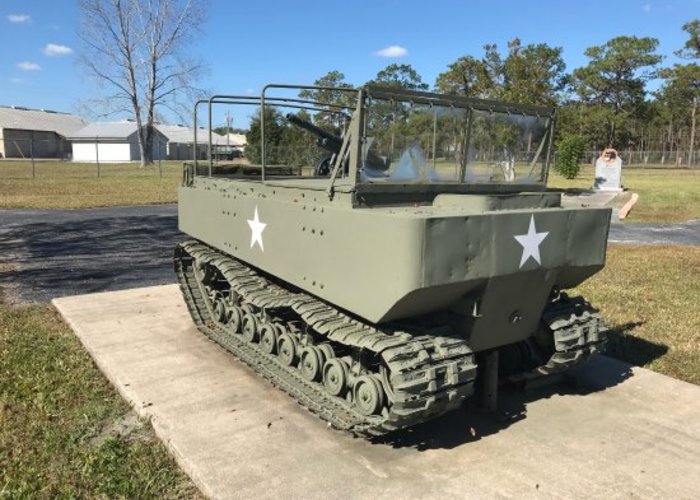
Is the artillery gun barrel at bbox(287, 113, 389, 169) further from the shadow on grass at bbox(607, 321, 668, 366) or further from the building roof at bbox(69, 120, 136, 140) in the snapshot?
the building roof at bbox(69, 120, 136, 140)

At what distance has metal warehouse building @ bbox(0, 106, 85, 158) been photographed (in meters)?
65.9

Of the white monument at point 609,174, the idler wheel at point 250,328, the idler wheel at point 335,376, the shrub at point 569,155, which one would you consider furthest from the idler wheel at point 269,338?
the shrub at point 569,155

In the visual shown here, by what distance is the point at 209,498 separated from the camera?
3.45 metres

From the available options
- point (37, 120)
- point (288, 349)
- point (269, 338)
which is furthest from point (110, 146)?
point (288, 349)

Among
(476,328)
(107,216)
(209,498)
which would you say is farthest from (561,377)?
(107,216)

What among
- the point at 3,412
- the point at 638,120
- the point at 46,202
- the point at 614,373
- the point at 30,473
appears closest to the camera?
the point at 30,473

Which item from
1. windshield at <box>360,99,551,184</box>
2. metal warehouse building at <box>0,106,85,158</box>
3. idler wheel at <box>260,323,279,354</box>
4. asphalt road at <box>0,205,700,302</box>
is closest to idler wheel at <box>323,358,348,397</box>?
idler wheel at <box>260,323,279,354</box>

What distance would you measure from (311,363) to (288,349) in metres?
0.39

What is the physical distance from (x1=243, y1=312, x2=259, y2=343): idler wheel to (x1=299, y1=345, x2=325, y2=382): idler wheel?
0.89 metres

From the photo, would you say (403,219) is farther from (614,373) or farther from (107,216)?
(107,216)

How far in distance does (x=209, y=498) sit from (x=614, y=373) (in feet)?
11.8

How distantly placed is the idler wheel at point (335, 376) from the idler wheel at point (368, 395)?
193 millimetres

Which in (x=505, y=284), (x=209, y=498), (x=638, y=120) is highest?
(x=638, y=120)

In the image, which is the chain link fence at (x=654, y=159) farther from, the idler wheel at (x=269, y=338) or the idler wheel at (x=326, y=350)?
the idler wheel at (x=326, y=350)
